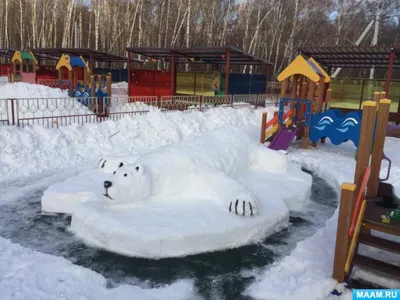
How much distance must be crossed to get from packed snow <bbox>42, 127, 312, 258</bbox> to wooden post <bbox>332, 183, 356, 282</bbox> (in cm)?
156

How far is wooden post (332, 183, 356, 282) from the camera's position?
12.3 ft

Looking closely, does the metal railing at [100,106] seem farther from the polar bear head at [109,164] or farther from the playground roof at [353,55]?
the playground roof at [353,55]

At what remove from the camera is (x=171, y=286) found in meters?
4.22

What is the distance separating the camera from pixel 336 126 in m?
11.3

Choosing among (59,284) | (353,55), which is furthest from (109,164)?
(353,55)

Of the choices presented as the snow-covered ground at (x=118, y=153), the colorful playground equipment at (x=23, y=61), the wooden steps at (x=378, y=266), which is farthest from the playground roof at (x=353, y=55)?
the colorful playground equipment at (x=23, y=61)

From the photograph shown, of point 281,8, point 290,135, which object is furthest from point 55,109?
point 281,8

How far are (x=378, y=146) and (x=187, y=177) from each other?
124 inches

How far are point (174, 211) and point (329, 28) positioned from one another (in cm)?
4110

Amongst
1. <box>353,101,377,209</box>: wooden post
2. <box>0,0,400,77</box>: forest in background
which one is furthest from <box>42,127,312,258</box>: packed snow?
<box>0,0,400,77</box>: forest in background

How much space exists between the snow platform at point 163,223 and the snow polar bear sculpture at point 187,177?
0.55ft

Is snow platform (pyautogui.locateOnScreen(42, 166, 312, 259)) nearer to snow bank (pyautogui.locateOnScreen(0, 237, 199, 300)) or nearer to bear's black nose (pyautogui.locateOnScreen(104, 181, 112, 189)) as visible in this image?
bear's black nose (pyautogui.locateOnScreen(104, 181, 112, 189))

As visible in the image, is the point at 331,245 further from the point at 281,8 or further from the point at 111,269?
the point at 281,8

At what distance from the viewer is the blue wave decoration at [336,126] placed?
35.5ft
